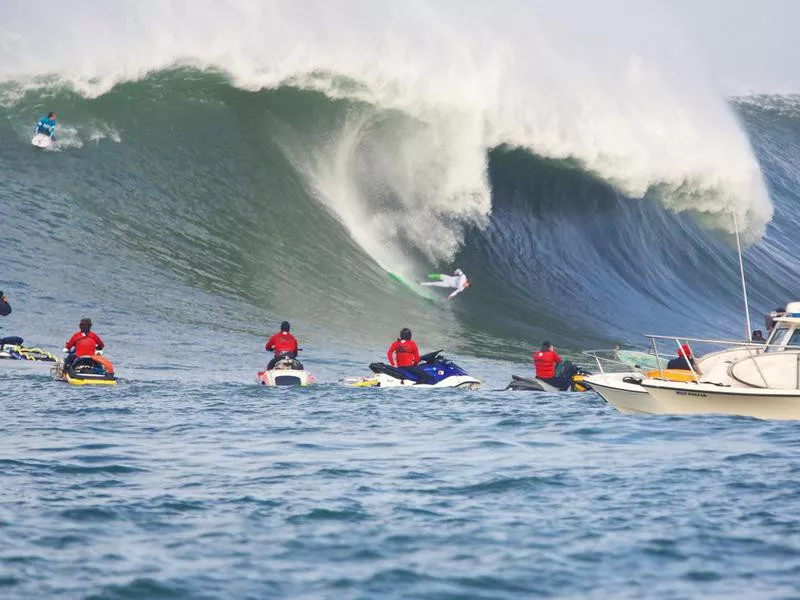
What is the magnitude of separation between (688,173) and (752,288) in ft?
12.4

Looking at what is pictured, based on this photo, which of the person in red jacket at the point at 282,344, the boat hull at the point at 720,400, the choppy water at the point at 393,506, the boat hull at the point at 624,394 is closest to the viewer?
the choppy water at the point at 393,506

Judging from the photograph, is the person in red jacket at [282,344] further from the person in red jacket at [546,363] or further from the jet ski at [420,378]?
the person in red jacket at [546,363]

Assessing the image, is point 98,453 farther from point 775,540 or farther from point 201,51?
point 201,51

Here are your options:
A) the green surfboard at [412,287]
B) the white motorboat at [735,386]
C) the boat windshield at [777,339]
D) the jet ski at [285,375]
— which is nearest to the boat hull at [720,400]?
the white motorboat at [735,386]

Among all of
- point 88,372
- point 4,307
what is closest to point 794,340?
point 88,372

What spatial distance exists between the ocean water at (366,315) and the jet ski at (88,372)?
666mm

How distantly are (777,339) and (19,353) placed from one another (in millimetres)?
10606

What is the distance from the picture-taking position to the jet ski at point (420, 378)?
690 inches

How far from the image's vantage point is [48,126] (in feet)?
94.2

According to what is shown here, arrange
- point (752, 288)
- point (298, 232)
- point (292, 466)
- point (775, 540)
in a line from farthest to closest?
point (752, 288) → point (298, 232) → point (292, 466) → point (775, 540)

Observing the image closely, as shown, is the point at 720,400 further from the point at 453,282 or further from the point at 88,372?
the point at 453,282

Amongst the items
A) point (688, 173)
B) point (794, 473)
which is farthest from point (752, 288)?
point (794, 473)

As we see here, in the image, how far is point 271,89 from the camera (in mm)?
32219

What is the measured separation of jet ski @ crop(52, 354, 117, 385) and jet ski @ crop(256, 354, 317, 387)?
200 centimetres
